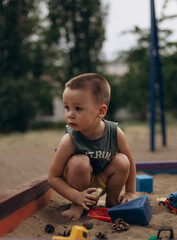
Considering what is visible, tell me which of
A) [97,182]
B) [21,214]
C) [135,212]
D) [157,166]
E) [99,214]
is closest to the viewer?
[135,212]

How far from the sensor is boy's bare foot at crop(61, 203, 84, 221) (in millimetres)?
1750

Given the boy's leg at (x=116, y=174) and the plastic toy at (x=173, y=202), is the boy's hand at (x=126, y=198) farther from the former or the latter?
the plastic toy at (x=173, y=202)

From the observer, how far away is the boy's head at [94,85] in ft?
5.52

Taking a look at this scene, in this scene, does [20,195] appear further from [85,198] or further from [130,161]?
[130,161]

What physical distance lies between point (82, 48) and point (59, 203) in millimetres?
9082

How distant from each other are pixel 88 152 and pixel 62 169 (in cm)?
20

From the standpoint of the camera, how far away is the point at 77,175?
67.9 inches

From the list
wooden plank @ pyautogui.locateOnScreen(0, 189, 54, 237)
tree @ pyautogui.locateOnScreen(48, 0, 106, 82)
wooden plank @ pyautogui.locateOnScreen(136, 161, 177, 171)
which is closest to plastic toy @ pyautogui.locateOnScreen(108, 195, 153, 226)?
wooden plank @ pyautogui.locateOnScreen(0, 189, 54, 237)

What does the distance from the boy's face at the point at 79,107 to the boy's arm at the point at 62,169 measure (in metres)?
0.13

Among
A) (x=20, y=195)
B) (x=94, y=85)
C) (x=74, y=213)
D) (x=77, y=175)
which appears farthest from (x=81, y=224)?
(x=94, y=85)

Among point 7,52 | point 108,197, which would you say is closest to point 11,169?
point 108,197

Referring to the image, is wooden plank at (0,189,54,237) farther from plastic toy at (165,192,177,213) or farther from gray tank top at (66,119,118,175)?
plastic toy at (165,192,177,213)

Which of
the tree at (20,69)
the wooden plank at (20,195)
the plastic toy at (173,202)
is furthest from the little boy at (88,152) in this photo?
the tree at (20,69)

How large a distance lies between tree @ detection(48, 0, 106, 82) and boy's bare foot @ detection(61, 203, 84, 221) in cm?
853
